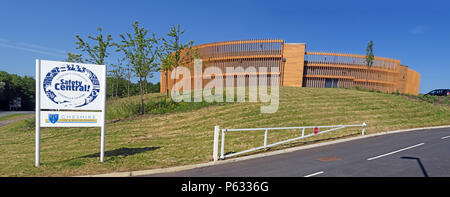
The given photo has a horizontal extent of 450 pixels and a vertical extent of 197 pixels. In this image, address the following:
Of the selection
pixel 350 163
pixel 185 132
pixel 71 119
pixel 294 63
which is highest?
pixel 294 63

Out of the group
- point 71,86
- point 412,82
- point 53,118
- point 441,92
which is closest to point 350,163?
point 71,86

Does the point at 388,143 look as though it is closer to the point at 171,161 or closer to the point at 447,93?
the point at 171,161

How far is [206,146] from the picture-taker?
10.9 m

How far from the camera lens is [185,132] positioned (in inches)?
593

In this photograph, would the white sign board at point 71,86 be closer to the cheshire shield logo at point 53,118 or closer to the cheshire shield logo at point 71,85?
the cheshire shield logo at point 71,85

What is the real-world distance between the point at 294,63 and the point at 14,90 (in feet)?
206

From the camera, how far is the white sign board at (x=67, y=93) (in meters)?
7.45

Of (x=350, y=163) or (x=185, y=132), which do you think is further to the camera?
(x=185, y=132)

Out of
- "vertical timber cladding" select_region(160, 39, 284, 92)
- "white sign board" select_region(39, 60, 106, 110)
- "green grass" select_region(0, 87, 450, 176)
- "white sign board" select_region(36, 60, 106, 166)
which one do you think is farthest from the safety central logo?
"vertical timber cladding" select_region(160, 39, 284, 92)

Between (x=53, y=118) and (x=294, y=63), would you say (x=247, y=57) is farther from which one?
(x=53, y=118)

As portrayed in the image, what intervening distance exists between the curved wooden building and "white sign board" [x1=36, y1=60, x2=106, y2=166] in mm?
28634

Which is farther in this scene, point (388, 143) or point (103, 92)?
point (388, 143)
